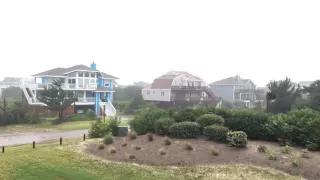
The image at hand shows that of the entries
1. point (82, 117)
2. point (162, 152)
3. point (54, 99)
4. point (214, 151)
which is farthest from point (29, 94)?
point (214, 151)

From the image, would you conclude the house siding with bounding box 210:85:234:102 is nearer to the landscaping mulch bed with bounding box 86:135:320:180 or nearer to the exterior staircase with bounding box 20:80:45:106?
the exterior staircase with bounding box 20:80:45:106

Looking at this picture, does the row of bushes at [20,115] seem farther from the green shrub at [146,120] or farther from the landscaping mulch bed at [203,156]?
the landscaping mulch bed at [203,156]

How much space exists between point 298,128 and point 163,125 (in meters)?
6.78

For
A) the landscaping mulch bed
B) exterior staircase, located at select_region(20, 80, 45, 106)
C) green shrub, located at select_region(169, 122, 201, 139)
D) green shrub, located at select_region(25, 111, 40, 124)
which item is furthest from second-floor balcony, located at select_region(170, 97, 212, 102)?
the landscaping mulch bed

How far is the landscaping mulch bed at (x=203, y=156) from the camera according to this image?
37.6ft

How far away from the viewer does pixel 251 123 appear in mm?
15609

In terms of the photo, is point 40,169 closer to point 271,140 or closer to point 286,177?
point 286,177

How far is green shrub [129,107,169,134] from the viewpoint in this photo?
17.7 m

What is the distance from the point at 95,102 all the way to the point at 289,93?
90.1 feet

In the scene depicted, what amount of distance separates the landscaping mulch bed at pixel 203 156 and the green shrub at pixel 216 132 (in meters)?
0.32

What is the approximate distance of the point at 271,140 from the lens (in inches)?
599

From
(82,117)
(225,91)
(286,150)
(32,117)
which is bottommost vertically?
(82,117)

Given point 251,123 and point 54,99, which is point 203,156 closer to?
point 251,123

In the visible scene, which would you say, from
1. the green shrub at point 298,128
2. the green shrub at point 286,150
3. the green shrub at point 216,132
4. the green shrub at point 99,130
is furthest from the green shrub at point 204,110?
the green shrub at point 99,130
